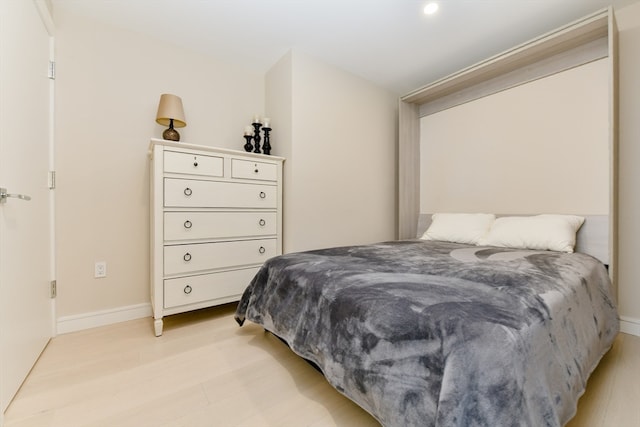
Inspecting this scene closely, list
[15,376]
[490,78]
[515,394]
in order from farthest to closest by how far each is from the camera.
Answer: [490,78], [15,376], [515,394]

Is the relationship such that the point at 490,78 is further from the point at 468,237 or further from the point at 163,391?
the point at 163,391

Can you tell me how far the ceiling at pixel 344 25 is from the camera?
187cm

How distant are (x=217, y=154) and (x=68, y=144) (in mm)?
986

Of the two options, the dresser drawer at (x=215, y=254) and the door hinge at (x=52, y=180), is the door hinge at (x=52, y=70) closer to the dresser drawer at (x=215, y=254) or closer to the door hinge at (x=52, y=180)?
the door hinge at (x=52, y=180)

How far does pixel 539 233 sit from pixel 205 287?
2.43m

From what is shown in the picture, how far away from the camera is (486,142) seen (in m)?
2.57

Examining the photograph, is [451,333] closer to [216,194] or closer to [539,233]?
[539,233]

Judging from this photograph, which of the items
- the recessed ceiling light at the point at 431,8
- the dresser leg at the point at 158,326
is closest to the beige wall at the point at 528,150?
the recessed ceiling light at the point at 431,8

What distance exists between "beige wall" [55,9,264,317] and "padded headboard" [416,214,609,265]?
10.4 ft

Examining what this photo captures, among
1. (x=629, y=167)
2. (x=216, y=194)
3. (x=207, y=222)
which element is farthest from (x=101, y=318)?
(x=629, y=167)

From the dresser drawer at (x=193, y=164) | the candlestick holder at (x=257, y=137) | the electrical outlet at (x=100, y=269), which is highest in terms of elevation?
the candlestick holder at (x=257, y=137)

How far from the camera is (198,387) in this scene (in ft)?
4.11

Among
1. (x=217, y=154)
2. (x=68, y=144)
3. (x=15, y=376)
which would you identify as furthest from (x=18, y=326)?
(x=217, y=154)

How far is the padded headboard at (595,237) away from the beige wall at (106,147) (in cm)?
317
